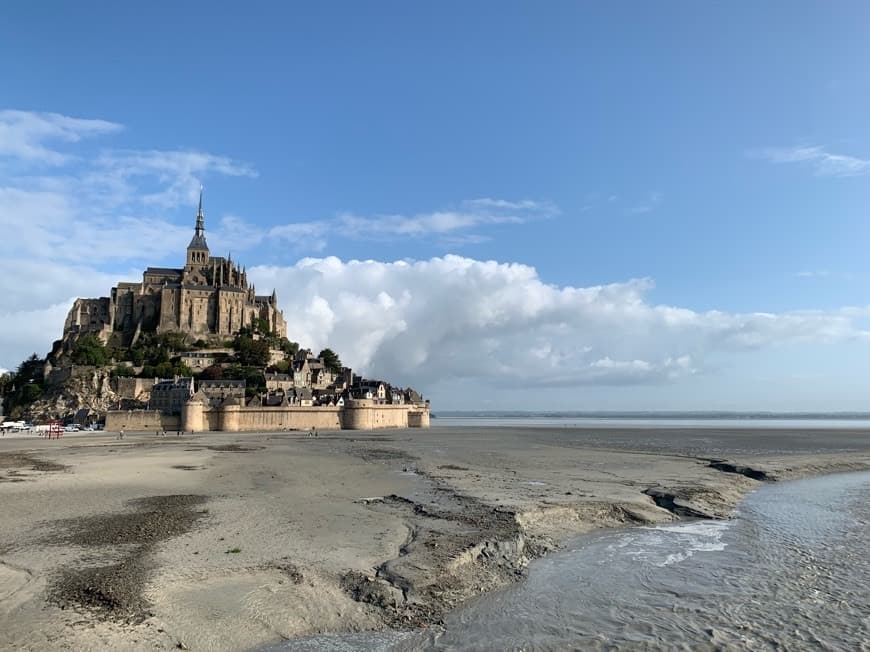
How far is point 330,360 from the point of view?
95.8m

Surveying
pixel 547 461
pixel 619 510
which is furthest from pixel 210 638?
pixel 547 461

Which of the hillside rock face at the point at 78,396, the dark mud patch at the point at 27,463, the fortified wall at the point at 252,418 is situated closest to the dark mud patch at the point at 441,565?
the dark mud patch at the point at 27,463

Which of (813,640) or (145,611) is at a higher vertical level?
(145,611)

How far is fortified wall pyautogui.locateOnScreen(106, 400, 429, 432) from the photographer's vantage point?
61500 mm

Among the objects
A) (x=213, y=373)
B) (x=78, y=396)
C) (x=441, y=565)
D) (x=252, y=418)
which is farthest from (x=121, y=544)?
(x=213, y=373)

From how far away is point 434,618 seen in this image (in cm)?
881

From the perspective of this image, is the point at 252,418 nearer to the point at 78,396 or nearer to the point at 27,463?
the point at 78,396

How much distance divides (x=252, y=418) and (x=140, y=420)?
436 inches

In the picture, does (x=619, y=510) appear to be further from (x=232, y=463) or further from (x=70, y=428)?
(x=70, y=428)

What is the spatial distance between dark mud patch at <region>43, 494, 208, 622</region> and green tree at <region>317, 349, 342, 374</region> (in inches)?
2960

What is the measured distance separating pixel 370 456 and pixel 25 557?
2352 centimetres

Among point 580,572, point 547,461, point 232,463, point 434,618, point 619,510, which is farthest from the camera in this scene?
point 547,461

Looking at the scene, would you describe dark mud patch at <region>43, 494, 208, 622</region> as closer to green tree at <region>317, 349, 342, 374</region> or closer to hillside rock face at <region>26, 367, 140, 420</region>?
hillside rock face at <region>26, 367, 140, 420</region>

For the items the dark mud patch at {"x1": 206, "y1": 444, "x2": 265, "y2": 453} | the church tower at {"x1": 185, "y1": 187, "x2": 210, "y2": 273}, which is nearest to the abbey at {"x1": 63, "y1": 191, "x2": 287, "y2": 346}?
the church tower at {"x1": 185, "y1": 187, "x2": 210, "y2": 273}
